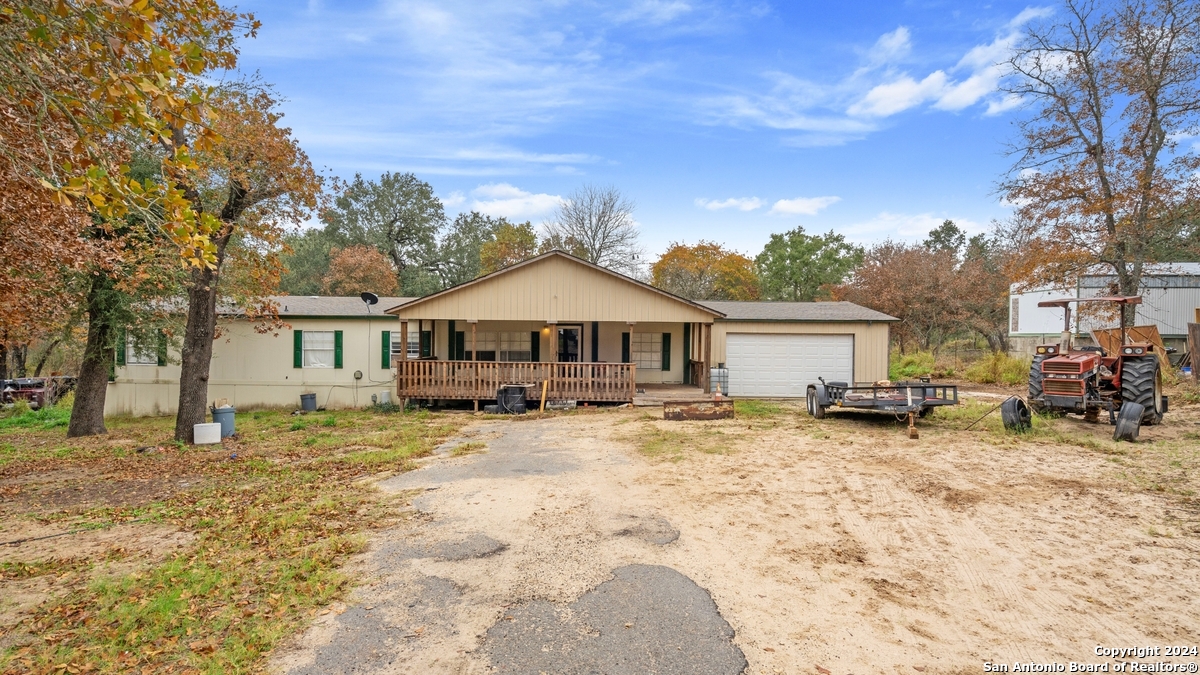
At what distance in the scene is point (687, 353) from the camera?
1859 centimetres

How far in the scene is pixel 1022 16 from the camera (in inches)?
689

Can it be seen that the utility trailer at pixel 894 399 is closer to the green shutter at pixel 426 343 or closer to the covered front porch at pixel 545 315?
the covered front porch at pixel 545 315

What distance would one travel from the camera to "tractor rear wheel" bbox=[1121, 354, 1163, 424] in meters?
9.39

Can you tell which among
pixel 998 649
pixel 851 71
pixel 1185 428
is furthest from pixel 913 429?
pixel 851 71

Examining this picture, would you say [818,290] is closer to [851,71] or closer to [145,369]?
[851,71]

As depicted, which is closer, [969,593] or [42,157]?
[969,593]

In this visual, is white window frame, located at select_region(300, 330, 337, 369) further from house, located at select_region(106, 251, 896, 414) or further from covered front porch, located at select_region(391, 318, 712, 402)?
covered front porch, located at select_region(391, 318, 712, 402)

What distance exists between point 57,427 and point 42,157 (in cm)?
1435

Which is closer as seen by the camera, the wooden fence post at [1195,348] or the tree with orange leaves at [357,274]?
the wooden fence post at [1195,348]

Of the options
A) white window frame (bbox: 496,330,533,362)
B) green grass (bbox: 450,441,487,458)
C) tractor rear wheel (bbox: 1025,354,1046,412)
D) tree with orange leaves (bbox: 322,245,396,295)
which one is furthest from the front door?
tree with orange leaves (bbox: 322,245,396,295)

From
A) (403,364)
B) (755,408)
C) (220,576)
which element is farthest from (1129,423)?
(403,364)

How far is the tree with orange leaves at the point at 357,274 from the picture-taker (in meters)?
30.9

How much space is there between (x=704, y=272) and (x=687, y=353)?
1769 cm

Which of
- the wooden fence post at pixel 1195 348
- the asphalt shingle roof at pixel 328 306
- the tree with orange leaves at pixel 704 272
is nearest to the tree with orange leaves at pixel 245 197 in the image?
the asphalt shingle roof at pixel 328 306
